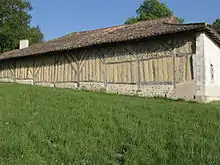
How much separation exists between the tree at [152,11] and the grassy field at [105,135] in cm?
3340

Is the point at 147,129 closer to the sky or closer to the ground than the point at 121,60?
closer to the ground

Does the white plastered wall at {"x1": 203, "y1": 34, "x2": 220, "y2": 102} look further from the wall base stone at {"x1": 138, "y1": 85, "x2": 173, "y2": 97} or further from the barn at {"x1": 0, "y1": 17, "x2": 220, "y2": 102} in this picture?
the wall base stone at {"x1": 138, "y1": 85, "x2": 173, "y2": 97}

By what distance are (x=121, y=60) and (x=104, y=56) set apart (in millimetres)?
1262

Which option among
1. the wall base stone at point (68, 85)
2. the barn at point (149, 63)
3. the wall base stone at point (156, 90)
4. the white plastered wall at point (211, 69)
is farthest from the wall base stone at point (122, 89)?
the white plastered wall at point (211, 69)

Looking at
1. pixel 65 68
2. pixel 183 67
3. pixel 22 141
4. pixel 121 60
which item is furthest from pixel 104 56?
pixel 22 141

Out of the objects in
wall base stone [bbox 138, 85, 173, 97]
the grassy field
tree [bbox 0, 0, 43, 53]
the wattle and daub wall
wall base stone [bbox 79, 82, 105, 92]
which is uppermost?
tree [bbox 0, 0, 43, 53]

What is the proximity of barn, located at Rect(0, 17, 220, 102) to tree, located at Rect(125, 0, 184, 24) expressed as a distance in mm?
22205

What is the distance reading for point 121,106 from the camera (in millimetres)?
11773

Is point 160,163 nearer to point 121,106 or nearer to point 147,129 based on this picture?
point 147,129

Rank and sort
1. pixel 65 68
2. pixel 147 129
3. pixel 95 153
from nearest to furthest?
pixel 95 153, pixel 147 129, pixel 65 68

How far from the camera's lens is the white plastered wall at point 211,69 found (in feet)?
54.5

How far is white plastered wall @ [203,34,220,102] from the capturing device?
1661cm

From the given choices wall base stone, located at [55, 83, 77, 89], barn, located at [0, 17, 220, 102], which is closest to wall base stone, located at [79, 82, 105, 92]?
barn, located at [0, 17, 220, 102]

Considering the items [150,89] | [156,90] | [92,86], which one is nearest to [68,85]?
[92,86]
